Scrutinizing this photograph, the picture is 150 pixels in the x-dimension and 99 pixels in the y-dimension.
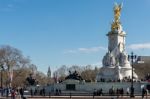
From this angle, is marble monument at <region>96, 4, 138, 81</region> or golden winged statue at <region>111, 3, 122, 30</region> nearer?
marble monument at <region>96, 4, 138, 81</region>

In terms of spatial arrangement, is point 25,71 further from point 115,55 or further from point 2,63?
point 115,55

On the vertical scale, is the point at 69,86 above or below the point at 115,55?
below

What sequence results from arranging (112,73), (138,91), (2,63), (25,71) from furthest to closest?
(25,71) → (2,63) → (112,73) → (138,91)

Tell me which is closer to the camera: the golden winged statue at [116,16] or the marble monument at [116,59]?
the marble monument at [116,59]

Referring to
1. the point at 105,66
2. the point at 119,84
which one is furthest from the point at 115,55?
the point at 119,84

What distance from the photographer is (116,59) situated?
104000mm

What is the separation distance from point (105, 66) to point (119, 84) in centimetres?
1609

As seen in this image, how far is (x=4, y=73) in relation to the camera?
127938mm

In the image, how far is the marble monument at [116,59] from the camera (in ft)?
334

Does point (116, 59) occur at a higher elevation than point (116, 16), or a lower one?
lower

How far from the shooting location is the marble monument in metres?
102

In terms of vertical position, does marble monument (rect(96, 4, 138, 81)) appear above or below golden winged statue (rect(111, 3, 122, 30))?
below

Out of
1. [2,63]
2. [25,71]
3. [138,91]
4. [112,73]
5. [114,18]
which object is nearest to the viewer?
[138,91]

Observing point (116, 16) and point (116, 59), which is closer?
point (116, 59)
